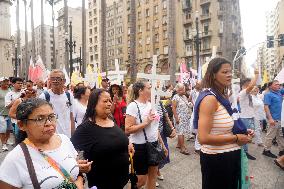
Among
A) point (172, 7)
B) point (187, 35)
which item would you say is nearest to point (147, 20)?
point (187, 35)

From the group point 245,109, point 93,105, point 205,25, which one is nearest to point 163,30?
point 205,25

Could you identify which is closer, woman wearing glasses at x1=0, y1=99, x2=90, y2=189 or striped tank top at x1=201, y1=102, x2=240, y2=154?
woman wearing glasses at x1=0, y1=99, x2=90, y2=189

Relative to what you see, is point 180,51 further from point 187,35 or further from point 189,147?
point 189,147

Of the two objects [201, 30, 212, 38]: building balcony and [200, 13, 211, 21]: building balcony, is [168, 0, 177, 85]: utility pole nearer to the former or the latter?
[201, 30, 212, 38]: building balcony

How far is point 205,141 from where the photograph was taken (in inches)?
120

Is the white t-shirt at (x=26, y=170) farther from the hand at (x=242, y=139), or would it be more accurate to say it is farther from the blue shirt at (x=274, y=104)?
the blue shirt at (x=274, y=104)

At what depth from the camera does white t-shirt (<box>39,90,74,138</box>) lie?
548 cm

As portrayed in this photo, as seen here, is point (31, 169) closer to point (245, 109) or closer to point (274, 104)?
point (245, 109)

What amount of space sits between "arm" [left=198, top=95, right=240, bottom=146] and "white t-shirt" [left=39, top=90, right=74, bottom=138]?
3.03m

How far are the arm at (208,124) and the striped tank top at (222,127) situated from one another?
0.20 feet

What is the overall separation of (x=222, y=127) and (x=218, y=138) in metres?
0.12

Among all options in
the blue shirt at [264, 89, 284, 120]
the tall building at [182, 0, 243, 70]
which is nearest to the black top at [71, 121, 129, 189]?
the blue shirt at [264, 89, 284, 120]

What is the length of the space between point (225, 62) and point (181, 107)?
6136 millimetres

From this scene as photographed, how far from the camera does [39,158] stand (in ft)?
7.84
